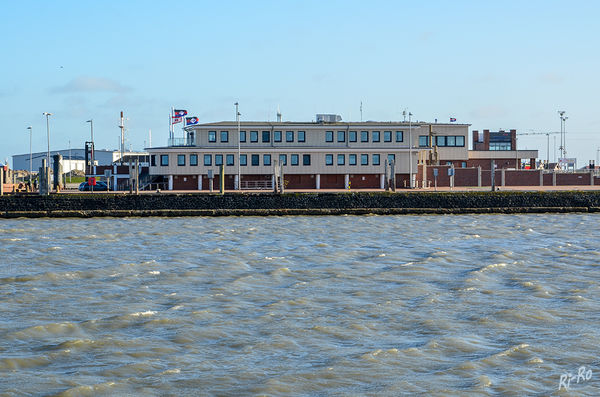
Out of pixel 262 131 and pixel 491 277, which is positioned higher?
pixel 262 131

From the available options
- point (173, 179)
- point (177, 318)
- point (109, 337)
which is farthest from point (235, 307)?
point (173, 179)

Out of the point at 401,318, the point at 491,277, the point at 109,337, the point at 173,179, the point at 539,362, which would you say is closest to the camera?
the point at 539,362

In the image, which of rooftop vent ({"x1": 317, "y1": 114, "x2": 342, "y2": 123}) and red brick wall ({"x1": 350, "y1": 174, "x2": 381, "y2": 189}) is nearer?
red brick wall ({"x1": 350, "y1": 174, "x2": 381, "y2": 189})

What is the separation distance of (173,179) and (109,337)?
72.4 meters

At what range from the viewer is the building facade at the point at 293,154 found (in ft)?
284

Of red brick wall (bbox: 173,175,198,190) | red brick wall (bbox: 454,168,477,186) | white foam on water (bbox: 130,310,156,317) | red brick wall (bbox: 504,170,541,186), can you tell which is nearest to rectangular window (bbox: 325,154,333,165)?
red brick wall (bbox: 173,175,198,190)

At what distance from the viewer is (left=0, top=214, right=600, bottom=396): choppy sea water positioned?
1259cm

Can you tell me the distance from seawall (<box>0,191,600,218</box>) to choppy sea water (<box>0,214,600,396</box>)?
2095cm

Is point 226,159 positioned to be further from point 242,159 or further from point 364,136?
point 364,136

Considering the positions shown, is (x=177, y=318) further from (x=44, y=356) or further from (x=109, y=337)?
(x=44, y=356)

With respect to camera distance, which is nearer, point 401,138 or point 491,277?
point 491,277

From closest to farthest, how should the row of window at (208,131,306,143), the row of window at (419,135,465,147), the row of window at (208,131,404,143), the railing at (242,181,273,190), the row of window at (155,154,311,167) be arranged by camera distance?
the railing at (242,181,273,190)
the row of window at (155,154,311,167)
the row of window at (208,131,404,143)
the row of window at (208,131,306,143)
the row of window at (419,135,465,147)

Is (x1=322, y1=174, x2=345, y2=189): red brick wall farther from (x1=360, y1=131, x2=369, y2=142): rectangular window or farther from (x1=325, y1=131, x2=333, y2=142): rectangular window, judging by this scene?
(x1=360, y1=131, x2=369, y2=142): rectangular window

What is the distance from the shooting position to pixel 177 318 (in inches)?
672
